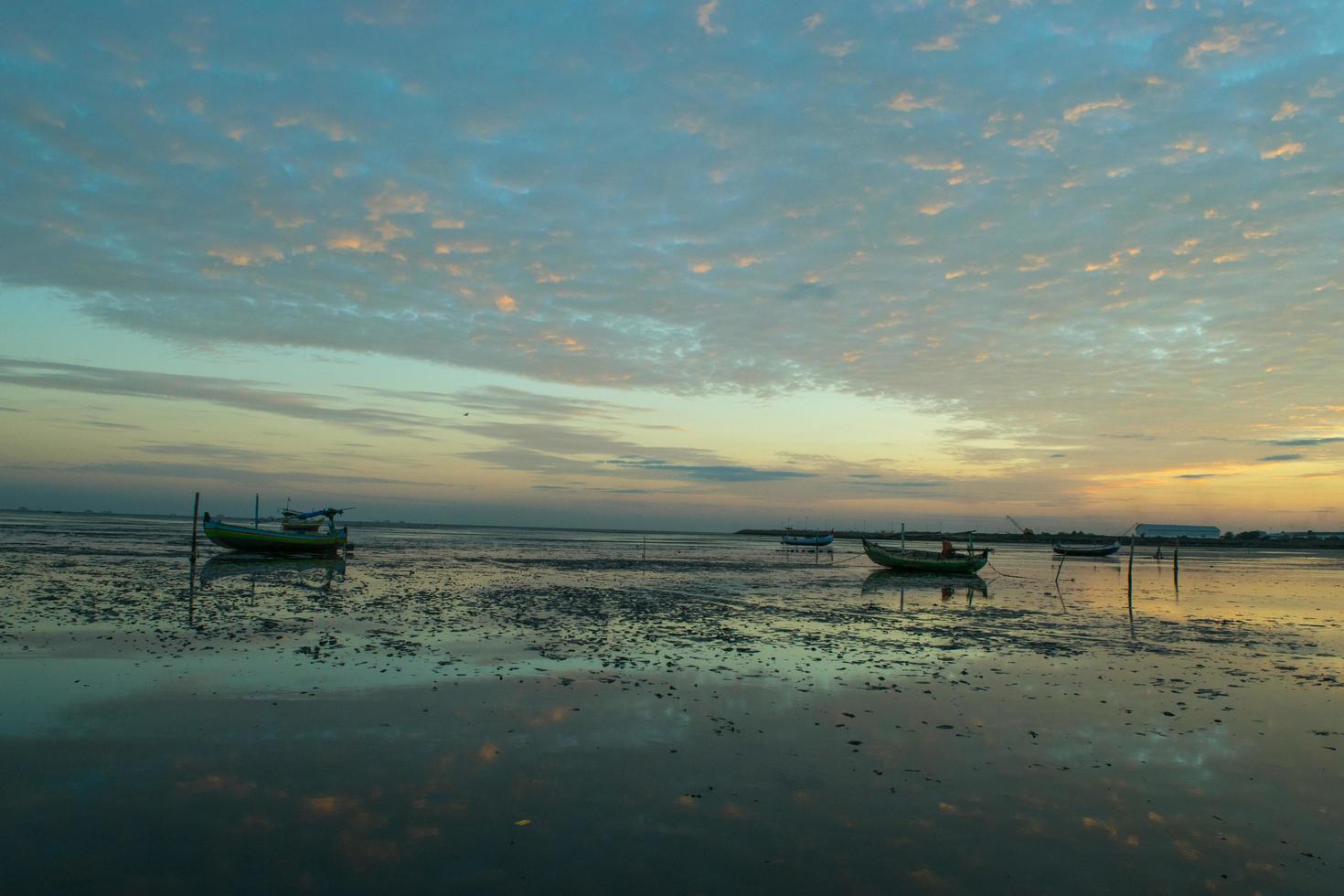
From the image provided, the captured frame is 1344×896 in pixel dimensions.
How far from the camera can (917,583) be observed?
44375 millimetres

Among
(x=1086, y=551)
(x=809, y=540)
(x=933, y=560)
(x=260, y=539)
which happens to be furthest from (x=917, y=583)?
(x=809, y=540)

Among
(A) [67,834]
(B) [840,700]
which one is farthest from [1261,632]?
(A) [67,834]

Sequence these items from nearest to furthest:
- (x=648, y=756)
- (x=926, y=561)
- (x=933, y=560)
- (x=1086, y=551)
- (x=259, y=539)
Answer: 1. (x=648, y=756)
2. (x=259, y=539)
3. (x=933, y=560)
4. (x=926, y=561)
5. (x=1086, y=551)

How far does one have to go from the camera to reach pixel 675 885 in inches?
274

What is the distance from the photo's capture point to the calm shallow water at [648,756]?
24.2ft

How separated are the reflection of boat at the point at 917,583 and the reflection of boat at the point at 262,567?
2784 cm

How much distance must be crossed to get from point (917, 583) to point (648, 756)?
3719 cm

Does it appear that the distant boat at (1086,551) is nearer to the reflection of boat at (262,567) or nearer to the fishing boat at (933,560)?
the fishing boat at (933,560)

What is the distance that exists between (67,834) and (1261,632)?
31.2 m

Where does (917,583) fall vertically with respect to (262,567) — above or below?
below

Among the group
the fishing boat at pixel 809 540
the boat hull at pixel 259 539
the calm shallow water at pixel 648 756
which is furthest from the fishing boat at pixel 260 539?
the fishing boat at pixel 809 540

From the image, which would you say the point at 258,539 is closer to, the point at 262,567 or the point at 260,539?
the point at 260,539

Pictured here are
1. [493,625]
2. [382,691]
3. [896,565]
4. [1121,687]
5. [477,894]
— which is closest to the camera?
[477,894]

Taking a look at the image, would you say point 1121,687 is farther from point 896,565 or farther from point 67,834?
point 896,565
